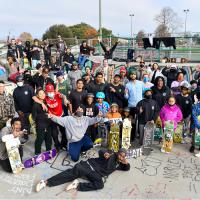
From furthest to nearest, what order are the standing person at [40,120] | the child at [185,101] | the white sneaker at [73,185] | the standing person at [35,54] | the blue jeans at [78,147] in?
the standing person at [35,54] → the child at [185,101] → the blue jeans at [78,147] → the standing person at [40,120] → the white sneaker at [73,185]

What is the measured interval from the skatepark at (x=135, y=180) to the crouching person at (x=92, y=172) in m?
0.11

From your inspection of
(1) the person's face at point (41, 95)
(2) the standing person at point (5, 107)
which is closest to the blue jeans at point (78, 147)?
(1) the person's face at point (41, 95)

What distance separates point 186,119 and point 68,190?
13.2ft

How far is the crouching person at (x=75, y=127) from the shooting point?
21.0 ft

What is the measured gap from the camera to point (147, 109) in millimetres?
6996

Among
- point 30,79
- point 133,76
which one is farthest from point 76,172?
point 30,79

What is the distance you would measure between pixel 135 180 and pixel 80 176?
3.79ft

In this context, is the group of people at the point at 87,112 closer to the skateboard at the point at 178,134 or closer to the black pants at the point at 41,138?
the black pants at the point at 41,138

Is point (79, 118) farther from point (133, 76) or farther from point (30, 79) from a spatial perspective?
point (30, 79)

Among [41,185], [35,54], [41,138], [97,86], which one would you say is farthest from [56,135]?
[35,54]

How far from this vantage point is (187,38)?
55.1ft

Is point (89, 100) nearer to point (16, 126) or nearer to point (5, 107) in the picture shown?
point (16, 126)

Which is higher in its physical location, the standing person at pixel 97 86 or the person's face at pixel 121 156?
the standing person at pixel 97 86

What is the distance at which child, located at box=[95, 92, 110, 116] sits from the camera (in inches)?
280
